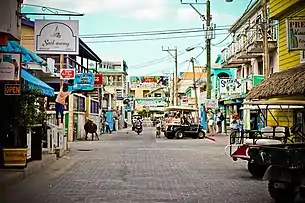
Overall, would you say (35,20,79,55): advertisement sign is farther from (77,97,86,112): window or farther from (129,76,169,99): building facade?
(129,76,169,99): building facade

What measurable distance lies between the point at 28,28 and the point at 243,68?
1751cm

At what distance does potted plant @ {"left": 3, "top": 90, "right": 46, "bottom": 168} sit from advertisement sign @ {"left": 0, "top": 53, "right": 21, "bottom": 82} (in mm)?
1942

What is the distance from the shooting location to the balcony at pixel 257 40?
3212 centimetres

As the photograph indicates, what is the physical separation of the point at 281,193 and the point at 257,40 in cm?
2377

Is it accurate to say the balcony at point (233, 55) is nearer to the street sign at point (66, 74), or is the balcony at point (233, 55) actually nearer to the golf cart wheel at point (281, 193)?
the street sign at point (66, 74)

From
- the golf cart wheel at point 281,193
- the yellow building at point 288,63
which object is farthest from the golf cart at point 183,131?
the golf cart wheel at point 281,193

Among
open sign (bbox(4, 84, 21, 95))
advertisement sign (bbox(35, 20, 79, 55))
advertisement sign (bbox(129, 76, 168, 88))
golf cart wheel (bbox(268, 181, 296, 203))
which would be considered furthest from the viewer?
advertisement sign (bbox(129, 76, 168, 88))

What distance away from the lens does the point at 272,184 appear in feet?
34.3

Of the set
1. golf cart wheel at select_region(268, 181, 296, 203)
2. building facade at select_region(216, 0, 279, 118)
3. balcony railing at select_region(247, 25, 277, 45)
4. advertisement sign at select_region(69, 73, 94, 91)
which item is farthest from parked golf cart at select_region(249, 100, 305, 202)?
advertisement sign at select_region(69, 73, 94, 91)

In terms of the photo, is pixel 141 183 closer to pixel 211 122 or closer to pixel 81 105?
pixel 81 105

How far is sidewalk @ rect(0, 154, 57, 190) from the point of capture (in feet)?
43.3

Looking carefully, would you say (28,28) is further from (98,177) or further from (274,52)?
(98,177)

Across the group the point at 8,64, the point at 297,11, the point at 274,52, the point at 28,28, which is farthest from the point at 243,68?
the point at 8,64

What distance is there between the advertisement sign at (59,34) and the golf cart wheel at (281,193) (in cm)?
1182
